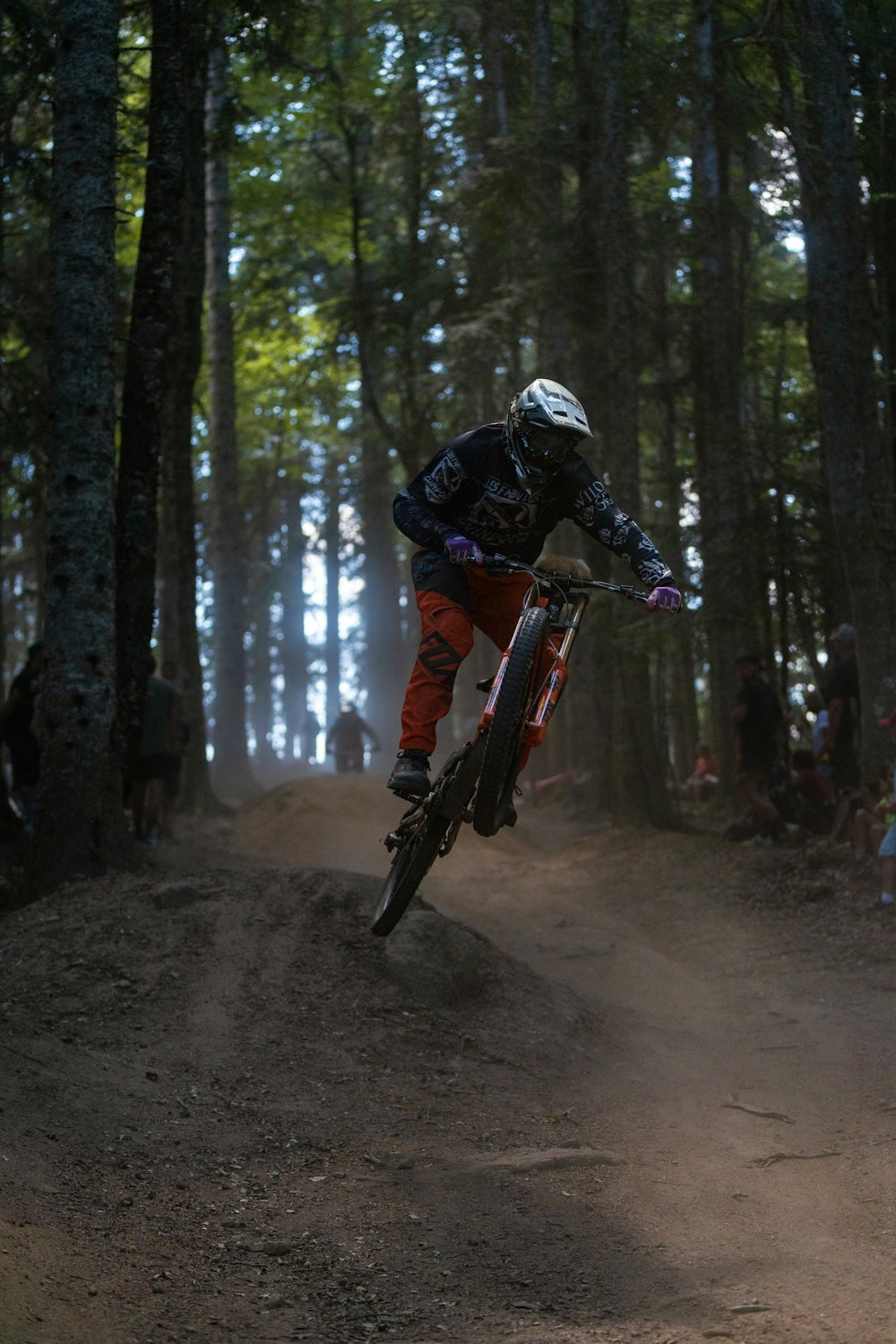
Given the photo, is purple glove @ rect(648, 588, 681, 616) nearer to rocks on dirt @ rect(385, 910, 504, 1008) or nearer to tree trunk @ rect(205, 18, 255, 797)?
rocks on dirt @ rect(385, 910, 504, 1008)

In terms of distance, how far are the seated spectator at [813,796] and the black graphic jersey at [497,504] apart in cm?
768

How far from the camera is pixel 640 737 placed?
620 inches

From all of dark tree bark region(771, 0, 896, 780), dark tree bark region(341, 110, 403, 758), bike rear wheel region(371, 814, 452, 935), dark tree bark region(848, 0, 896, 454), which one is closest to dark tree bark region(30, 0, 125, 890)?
bike rear wheel region(371, 814, 452, 935)

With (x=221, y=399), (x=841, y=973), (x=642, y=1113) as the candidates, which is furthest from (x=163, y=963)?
(x=221, y=399)

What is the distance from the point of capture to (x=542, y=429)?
21.7ft

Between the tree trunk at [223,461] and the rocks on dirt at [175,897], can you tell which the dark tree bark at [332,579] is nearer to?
the tree trunk at [223,461]

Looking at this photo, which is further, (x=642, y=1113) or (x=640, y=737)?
(x=640, y=737)

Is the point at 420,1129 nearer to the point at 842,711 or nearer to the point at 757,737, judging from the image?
the point at 842,711

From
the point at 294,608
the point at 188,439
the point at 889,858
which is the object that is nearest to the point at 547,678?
the point at 889,858

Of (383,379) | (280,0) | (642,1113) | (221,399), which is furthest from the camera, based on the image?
(383,379)

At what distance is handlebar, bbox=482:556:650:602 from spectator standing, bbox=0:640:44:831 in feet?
22.5

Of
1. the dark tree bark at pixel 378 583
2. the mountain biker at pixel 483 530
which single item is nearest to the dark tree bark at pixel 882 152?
the mountain biker at pixel 483 530

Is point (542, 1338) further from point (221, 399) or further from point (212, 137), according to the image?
point (221, 399)

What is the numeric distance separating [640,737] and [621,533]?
29.3 ft
